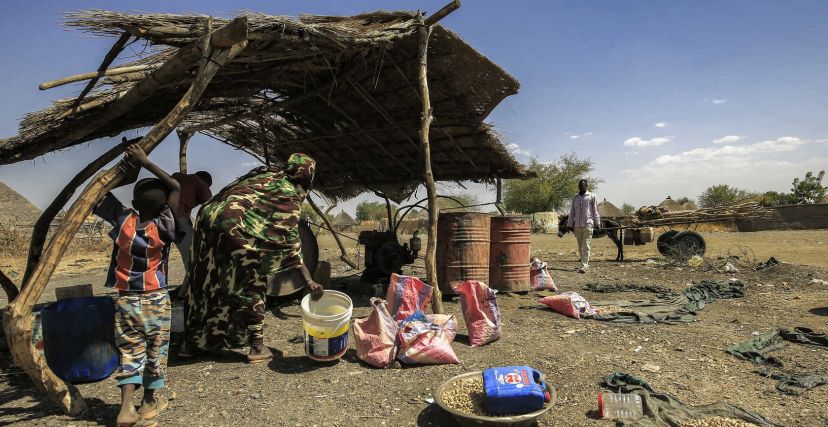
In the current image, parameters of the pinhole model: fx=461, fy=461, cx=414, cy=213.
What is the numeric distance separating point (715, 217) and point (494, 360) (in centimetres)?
912

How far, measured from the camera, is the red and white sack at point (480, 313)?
4.09m

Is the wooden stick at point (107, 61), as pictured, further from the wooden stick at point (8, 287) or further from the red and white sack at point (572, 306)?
the red and white sack at point (572, 306)

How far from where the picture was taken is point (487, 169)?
8000 mm

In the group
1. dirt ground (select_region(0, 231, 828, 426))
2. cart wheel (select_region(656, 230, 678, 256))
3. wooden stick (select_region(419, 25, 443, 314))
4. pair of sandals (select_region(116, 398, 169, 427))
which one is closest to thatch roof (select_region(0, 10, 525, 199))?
wooden stick (select_region(419, 25, 443, 314))

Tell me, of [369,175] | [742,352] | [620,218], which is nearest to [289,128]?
[369,175]

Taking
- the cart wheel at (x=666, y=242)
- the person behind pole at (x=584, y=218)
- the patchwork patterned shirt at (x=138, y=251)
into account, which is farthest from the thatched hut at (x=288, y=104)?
the cart wheel at (x=666, y=242)

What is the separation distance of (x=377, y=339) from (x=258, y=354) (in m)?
0.96

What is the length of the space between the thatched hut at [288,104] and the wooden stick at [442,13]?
0.04 feet

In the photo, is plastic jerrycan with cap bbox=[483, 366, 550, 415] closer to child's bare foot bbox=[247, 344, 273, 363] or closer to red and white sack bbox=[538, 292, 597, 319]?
child's bare foot bbox=[247, 344, 273, 363]

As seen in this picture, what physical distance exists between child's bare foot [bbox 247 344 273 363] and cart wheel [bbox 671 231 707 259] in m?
8.84

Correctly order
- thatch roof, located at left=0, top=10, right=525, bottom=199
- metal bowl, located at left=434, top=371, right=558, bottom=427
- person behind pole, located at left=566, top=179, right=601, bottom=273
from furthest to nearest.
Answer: person behind pole, located at left=566, top=179, right=601, bottom=273 < thatch roof, located at left=0, top=10, right=525, bottom=199 < metal bowl, located at left=434, top=371, right=558, bottom=427

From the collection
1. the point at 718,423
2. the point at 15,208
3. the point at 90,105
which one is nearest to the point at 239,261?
the point at 90,105

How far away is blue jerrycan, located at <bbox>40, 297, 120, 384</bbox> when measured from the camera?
3061mm

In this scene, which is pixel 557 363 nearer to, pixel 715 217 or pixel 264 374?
pixel 264 374
